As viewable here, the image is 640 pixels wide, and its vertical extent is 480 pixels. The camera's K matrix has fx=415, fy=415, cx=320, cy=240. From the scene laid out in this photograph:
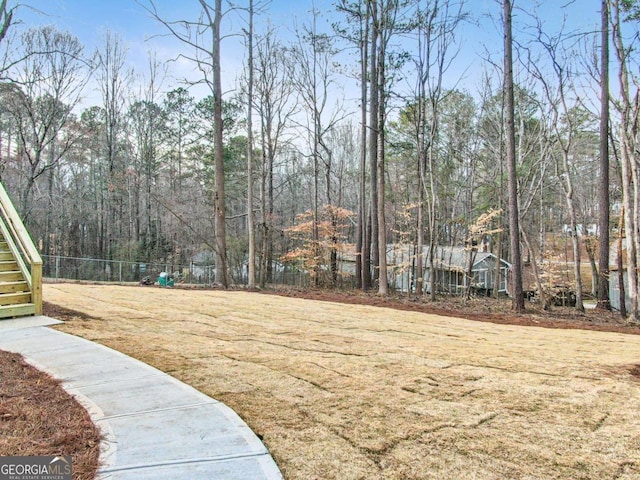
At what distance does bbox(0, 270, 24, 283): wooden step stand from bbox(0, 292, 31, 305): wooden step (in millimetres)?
497

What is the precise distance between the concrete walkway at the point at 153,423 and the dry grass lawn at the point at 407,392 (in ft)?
0.46

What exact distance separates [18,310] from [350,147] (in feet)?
77.9

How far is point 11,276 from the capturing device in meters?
5.65

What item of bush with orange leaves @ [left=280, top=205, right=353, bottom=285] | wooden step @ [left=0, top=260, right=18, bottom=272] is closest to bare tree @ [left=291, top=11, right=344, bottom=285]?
bush with orange leaves @ [left=280, top=205, right=353, bottom=285]

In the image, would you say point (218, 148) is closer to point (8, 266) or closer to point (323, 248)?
point (323, 248)

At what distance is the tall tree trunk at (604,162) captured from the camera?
10.1 m

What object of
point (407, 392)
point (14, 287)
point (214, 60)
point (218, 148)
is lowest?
point (407, 392)

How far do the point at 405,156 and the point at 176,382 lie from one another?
20034mm

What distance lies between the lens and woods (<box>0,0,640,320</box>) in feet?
34.5

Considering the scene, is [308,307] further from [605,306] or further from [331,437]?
[605,306]

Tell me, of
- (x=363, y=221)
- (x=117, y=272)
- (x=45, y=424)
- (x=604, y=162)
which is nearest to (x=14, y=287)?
(x=45, y=424)

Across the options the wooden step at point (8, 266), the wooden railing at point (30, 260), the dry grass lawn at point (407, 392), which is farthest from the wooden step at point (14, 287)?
the dry grass lawn at point (407, 392)

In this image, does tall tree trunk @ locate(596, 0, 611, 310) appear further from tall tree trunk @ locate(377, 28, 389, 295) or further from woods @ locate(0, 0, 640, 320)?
tall tree trunk @ locate(377, 28, 389, 295)

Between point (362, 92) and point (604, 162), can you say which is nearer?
point (604, 162)
